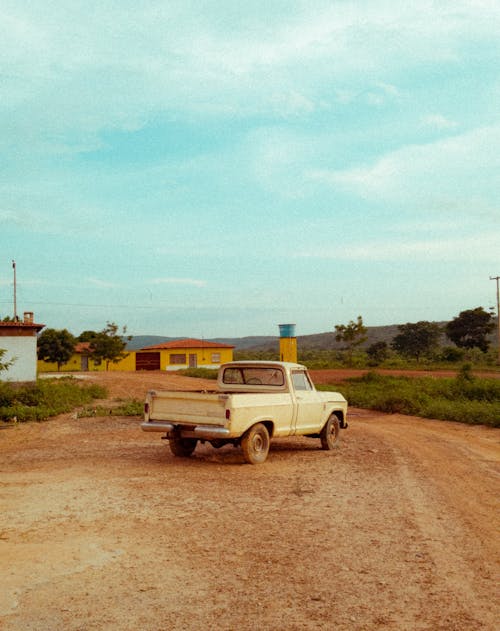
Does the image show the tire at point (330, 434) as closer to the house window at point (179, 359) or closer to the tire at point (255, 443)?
the tire at point (255, 443)

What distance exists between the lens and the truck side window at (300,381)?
1188cm

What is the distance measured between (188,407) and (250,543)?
4.56 metres

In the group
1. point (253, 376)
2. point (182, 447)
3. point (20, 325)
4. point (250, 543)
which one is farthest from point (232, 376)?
point (20, 325)

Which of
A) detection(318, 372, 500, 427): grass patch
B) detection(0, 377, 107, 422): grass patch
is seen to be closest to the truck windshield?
detection(318, 372, 500, 427): grass patch

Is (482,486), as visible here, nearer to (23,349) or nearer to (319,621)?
(319,621)

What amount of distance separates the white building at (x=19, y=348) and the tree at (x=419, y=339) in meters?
61.0

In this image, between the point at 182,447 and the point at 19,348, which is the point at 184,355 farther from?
the point at 182,447

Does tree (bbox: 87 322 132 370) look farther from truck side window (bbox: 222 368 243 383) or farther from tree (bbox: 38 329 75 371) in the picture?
truck side window (bbox: 222 368 243 383)

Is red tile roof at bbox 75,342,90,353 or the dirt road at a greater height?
red tile roof at bbox 75,342,90,353

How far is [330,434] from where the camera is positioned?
1277 cm

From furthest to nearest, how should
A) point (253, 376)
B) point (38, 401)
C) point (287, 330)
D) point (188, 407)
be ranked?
point (287, 330) < point (38, 401) < point (253, 376) < point (188, 407)

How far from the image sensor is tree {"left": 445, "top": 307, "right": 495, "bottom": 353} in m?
70.2

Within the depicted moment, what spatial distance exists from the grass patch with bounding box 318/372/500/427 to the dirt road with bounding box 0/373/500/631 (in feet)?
20.2

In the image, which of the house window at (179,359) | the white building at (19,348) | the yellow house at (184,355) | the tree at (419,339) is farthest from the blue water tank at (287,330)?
the tree at (419,339)
